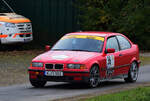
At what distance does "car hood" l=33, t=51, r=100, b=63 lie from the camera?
11.9 metres

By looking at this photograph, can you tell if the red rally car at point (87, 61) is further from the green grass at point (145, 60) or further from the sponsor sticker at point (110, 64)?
the green grass at point (145, 60)

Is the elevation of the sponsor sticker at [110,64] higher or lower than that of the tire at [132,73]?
higher

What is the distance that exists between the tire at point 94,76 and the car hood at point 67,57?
0.93 feet

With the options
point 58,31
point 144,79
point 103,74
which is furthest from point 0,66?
point 58,31

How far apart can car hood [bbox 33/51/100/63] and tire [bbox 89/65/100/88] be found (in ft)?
0.93

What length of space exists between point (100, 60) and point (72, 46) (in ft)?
3.05

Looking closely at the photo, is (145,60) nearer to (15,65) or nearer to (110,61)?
(15,65)

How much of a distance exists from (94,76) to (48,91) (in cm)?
120

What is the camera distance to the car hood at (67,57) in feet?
38.9

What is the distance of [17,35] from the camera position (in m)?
24.3

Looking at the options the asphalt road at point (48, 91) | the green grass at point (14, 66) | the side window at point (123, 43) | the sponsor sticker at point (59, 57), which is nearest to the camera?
the asphalt road at point (48, 91)

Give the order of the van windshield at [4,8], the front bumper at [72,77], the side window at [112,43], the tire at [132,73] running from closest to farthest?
the front bumper at [72,77]
the side window at [112,43]
the tire at [132,73]
the van windshield at [4,8]

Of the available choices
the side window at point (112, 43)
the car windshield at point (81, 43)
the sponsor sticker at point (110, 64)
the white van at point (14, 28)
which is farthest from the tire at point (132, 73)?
the white van at point (14, 28)

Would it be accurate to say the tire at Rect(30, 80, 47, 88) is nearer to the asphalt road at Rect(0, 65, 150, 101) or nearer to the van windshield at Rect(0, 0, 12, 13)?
the asphalt road at Rect(0, 65, 150, 101)
